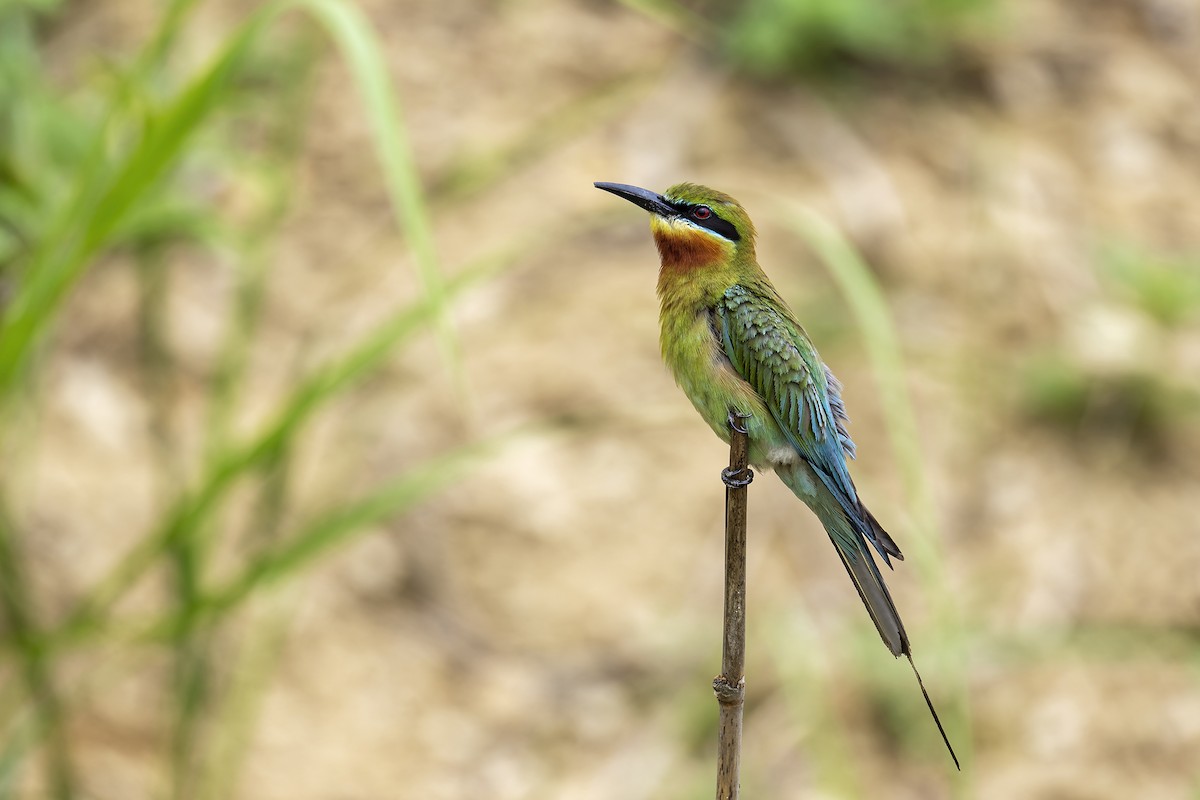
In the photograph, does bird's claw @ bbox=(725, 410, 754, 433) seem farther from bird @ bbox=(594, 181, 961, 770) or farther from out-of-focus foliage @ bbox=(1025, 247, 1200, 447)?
out-of-focus foliage @ bbox=(1025, 247, 1200, 447)

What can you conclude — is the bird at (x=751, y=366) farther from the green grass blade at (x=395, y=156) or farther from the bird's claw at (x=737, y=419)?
the green grass blade at (x=395, y=156)

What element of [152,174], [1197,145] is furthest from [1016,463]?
[152,174]

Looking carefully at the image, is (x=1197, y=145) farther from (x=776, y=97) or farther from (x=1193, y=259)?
(x=776, y=97)

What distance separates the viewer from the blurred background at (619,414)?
10.9 feet

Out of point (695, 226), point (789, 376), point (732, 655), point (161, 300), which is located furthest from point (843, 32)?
point (732, 655)

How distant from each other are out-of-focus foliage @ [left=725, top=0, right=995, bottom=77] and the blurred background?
2 cm

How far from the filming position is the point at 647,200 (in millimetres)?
1146

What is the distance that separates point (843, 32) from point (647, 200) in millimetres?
3432

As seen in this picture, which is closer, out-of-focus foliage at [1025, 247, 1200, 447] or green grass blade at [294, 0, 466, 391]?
green grass blade at [294, 0, 466, 391]

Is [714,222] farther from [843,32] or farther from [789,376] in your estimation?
[843,32]

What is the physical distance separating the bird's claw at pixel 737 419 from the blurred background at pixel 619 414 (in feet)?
4.02

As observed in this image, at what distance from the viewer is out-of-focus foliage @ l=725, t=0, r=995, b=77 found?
14.0 feet

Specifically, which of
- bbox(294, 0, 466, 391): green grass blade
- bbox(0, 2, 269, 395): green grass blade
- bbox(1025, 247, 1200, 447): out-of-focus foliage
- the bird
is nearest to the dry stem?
the bird

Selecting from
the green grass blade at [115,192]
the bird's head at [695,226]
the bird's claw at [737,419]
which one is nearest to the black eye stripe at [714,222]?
the bird's head at [695,226]
